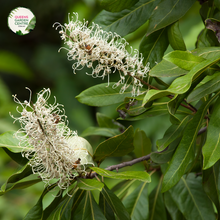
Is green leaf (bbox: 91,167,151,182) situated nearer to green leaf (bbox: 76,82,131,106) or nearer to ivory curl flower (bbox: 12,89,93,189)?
ivory curl flower (bbox: 12,89,93,189)

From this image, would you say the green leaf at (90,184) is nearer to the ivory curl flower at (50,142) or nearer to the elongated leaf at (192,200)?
the ivory curl flower at (50,142)

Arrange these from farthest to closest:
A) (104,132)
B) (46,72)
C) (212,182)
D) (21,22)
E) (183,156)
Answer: (46,72), (104,132), (21,22), (212,182), (183,156)

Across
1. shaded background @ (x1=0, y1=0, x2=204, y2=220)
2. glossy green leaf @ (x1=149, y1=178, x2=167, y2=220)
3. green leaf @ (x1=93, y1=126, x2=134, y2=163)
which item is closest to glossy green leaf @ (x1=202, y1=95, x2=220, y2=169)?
green leaf @ (x1=93, y1=126, x2=134, y2=163)

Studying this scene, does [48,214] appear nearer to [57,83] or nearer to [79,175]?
[79,175]

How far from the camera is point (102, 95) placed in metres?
0.72

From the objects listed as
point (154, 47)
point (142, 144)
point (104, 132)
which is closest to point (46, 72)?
point (104, 132)

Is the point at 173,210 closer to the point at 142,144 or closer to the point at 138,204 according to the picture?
the point at 138,204

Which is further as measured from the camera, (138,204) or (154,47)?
(138,204)

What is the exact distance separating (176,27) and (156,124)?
112 centimetres

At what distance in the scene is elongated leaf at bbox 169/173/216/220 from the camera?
2.53ft

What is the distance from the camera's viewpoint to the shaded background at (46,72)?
154 centimetres

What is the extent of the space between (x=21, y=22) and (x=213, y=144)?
2.05ft

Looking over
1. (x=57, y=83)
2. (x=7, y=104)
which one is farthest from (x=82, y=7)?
(x=7, y=104)

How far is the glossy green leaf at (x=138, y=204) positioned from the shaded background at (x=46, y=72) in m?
0.75
